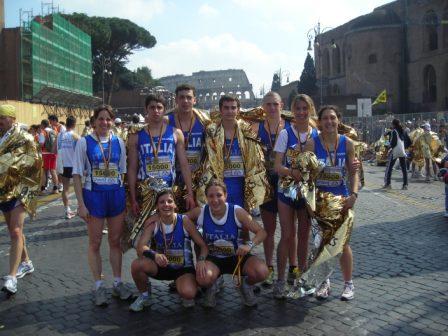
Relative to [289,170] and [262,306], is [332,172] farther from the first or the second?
[262,306]

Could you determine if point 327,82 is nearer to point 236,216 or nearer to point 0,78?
point 0,78

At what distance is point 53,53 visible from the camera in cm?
4556

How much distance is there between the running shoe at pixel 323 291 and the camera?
4.94 metres

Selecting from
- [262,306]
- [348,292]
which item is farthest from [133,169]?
[348,292]

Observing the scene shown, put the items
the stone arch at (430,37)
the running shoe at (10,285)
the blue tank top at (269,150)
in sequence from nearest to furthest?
the running shoe at (10,285) < the blue tank top at (269,150) < the stone arch at (430,37)

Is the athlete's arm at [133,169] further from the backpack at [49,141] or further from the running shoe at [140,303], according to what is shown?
the backpack at [49,141]

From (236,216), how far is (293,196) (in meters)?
0.59

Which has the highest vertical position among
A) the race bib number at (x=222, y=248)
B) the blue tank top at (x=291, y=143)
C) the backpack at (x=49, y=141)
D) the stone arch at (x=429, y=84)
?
the stone arch at (x=429, y=84)

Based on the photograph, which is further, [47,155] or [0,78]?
[0,78]

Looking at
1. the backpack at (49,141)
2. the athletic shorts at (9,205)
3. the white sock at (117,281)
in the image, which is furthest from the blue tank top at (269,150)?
the backpack at (49,141)

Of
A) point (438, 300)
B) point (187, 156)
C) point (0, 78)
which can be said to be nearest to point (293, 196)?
point (187, 156)

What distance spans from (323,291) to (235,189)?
4.46 ft

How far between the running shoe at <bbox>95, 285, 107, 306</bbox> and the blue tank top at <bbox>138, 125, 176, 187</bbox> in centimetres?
119

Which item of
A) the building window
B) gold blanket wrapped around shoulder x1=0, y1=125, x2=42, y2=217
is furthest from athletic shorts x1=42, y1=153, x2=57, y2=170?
the building window
